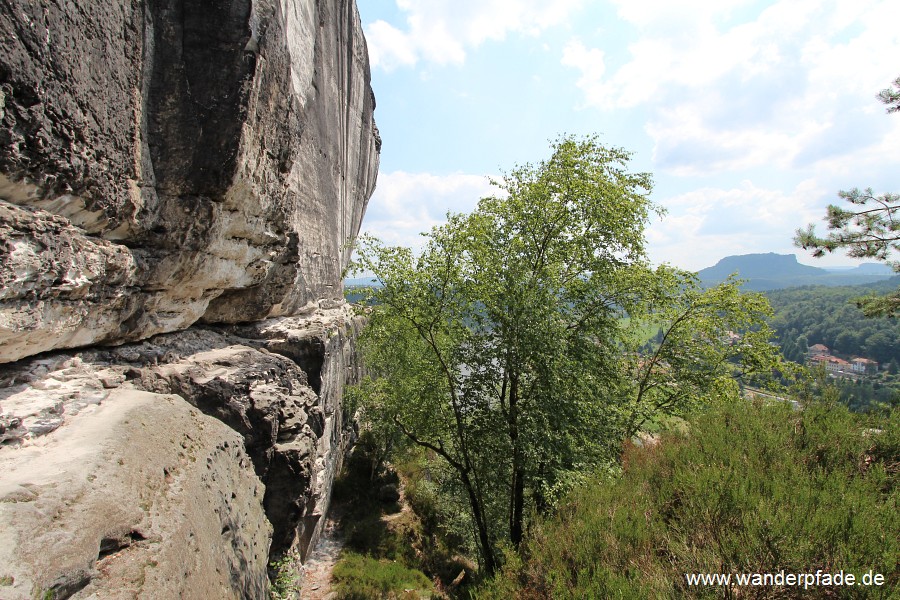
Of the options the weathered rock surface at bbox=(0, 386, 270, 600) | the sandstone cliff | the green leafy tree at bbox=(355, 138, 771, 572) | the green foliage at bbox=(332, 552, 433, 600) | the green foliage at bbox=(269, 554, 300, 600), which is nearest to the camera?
the weathered rock surface at bbox=(0, 386, 270, 600)

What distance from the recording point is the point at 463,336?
7.85 m

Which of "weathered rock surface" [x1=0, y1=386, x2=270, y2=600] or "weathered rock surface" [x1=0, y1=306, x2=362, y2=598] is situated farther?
"weathered rock surface" [x1=0, y1=306, x2=362, y2=598]

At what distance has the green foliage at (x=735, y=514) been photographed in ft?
9.16

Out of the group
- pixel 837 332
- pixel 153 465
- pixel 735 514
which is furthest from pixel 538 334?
pixel 837 332

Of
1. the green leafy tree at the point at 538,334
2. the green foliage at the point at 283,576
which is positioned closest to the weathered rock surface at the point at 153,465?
the green foliage at the point at 283,576

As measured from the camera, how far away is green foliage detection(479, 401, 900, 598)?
2793mm

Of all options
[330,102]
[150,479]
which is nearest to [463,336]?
[150,479]

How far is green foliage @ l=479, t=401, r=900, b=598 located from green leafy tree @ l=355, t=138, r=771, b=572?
1.98m

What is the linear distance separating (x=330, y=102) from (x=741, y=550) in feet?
40.4

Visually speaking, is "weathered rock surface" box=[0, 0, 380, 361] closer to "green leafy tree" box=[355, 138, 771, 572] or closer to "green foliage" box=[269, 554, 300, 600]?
"green leafy tree" box=[355, 138, 771, 572]

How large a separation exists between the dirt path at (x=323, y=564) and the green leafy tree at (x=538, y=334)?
3.72 m

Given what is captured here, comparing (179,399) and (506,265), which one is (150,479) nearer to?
(179,399)

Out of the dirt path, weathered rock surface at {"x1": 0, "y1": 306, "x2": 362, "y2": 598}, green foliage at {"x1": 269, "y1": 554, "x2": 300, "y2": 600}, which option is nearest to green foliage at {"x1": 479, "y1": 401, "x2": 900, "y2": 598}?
weathered rock surface at {"x1": 0, "y1": 306, "x2": 362, "y2": 598}

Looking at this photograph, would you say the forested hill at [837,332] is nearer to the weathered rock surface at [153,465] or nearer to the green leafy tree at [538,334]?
the green leafy tree at [538,334]
